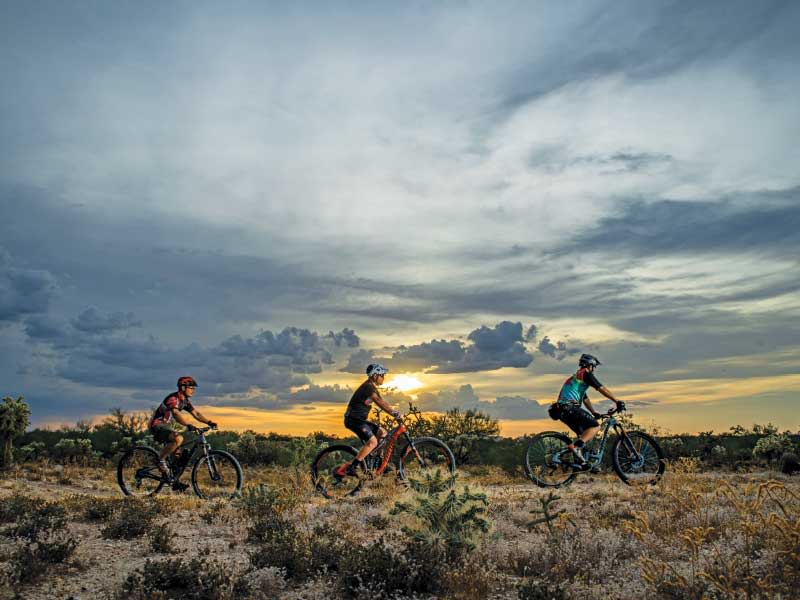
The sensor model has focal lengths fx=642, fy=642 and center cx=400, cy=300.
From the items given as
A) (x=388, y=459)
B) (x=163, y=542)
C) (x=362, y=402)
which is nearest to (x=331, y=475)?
(x=388, y=459)

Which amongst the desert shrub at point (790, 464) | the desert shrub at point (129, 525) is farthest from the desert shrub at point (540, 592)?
the desert shrub at point (790, 464)

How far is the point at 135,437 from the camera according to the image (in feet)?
90.5

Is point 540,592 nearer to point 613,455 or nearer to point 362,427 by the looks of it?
point 362,427

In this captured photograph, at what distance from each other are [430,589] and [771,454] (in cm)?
1909

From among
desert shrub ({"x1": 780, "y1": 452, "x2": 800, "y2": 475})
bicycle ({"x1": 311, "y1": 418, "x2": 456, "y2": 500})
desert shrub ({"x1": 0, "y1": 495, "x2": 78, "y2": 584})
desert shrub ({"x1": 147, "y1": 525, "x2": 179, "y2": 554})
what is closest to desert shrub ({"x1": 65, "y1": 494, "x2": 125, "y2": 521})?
desert shrub ({"x1": 0, "y1": 495, "x2": 78, "y2": 584})

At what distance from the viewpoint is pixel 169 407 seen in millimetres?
14234

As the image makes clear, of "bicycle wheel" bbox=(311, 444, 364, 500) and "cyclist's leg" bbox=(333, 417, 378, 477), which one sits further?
"bicycle wheel" bbox=(311, 444, 364, 500)

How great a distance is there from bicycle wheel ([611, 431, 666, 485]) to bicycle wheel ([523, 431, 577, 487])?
1.09 meters

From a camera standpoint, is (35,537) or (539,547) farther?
(35,537)

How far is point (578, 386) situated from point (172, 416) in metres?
9.10

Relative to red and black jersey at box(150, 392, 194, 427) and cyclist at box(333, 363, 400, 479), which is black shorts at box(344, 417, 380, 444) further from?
red and black jersey at box(150, 392, 194, 427)

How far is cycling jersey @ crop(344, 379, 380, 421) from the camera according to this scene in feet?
44.4

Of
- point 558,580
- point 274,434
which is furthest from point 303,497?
point 274,434

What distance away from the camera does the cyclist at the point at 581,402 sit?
14.2 metres
